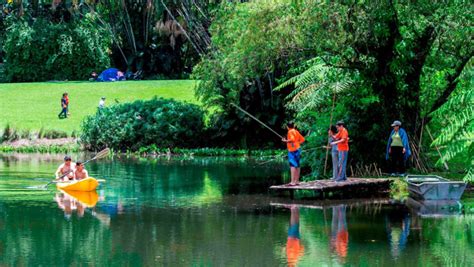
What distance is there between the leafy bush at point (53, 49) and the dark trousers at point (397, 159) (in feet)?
133

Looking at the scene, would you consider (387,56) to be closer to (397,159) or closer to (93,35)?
(397,159)

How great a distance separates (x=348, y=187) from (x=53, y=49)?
4430 cm

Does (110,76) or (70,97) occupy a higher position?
(110,76)

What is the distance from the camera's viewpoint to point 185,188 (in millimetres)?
30625

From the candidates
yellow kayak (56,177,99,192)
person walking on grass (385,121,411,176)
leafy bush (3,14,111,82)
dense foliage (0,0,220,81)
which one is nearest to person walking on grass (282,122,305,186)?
person walking on grass (385,121,411,176)

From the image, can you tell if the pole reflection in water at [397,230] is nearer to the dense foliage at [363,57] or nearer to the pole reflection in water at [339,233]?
the pole reflection in water at [339,233]

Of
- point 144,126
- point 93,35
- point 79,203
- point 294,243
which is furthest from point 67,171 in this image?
point 93,35

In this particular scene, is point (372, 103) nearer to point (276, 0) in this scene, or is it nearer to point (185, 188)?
point (276, 0)

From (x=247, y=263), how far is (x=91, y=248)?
10.8ft

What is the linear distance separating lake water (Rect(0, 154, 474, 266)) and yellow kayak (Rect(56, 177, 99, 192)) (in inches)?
13.0

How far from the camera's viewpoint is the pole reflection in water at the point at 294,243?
18.0 m

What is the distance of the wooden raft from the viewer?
2706 centimetres

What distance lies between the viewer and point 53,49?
6856 centimetres

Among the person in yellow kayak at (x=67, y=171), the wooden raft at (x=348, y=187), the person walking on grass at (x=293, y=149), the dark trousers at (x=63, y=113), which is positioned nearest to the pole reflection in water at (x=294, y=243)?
the wooden raft at (x=348, y=187)
